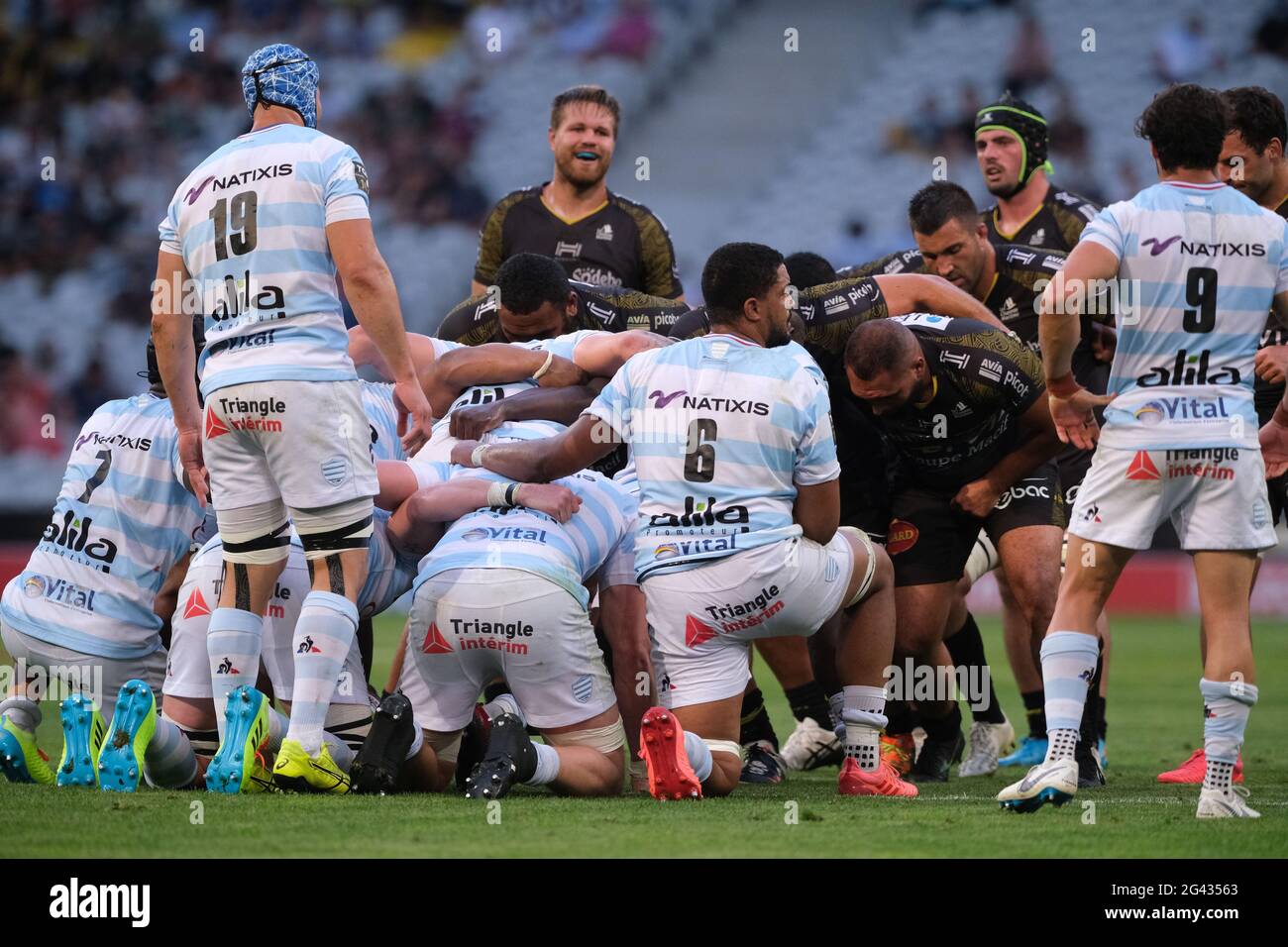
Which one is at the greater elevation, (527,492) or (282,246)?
(282,246)

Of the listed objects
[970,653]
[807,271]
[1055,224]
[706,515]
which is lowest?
[970,653]

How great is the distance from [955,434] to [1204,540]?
1.91m

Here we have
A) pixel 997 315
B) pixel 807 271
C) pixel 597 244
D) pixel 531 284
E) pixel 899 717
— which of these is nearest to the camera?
pixel 531 284

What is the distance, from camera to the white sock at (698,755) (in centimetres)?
549

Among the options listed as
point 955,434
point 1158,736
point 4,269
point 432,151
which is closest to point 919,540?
point 955,434

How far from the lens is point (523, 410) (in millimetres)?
6496

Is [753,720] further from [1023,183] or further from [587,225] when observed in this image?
[1023,183]

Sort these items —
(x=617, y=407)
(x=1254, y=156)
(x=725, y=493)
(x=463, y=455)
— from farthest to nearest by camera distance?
(x=1254, y=156), (x=463, y=455), (x=617, y=407), (x=725, y=493)

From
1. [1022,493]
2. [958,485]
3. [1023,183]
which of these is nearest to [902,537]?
[958,485]

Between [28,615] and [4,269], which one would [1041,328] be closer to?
[28,615]

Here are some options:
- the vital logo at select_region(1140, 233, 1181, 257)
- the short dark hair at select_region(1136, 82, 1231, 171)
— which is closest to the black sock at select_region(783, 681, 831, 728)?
the vital logo at select_region(1140, 233, 1181, 257)

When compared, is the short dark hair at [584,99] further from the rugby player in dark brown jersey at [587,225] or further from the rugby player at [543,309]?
the rugby player at [543,309]

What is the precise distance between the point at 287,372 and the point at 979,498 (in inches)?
123

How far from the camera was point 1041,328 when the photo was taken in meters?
5.24
